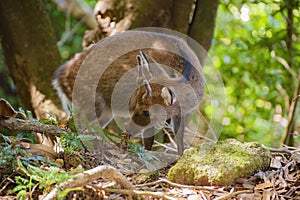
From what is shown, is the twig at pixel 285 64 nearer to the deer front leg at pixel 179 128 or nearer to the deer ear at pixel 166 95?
the deer front leg at pixel 179 128

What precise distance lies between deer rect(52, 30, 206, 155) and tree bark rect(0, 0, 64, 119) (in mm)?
286

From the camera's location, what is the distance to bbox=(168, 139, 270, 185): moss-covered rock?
2.37 metres

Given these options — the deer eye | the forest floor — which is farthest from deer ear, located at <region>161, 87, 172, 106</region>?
the forest floor

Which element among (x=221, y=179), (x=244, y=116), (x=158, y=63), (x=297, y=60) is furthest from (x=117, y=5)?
(x=244, y=116)

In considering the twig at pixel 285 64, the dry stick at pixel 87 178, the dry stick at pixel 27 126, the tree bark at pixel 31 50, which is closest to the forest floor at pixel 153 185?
the dry stick at pixel 87 178

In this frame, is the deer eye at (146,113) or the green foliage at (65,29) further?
the green foliage at (65,29)

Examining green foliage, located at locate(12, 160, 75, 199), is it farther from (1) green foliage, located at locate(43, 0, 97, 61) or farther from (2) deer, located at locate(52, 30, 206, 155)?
(1) green foliage, located at locate(43, 0, 97, 61)

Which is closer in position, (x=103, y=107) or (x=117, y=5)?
(x=103, y=107)

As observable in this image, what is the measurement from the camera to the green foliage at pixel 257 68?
470cm

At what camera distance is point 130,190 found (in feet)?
6.68

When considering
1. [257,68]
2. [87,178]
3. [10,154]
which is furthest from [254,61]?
[87,178]

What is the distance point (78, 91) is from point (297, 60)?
2.42m

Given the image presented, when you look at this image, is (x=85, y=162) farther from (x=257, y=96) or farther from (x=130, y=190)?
(x=257, y=96)

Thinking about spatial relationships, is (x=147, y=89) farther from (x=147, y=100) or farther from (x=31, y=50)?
(x=31, y=50)
